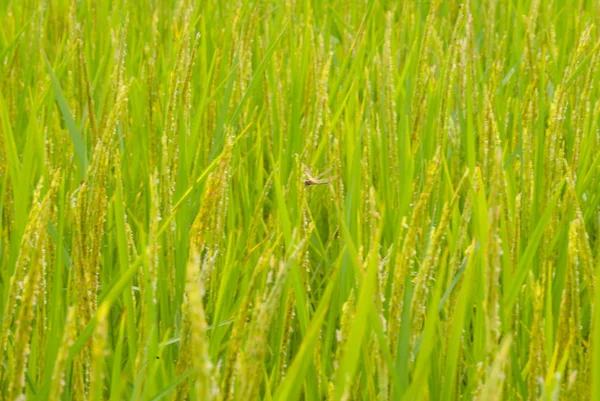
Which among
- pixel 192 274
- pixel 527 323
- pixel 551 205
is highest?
pixel 192 274

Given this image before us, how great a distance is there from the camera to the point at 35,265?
548 millimetres

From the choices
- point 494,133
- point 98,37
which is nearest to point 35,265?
point 494,133

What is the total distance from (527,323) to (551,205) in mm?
142

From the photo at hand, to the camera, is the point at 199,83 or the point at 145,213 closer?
the point at 145,213

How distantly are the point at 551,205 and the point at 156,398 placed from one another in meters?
0.48

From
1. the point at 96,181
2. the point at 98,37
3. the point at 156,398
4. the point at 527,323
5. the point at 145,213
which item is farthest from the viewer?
the point at 98,37

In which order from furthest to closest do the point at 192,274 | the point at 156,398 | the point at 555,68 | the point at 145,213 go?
the point at 555,68 < the point at 145,213 < the point at 156,398 < the point at 192,274

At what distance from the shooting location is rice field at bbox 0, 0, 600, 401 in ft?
2.12

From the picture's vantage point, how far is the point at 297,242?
0.92m

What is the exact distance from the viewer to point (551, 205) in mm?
945

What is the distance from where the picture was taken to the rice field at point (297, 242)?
646 mm

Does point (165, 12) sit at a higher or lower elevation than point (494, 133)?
higher

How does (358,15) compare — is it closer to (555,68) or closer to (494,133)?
(555,68)

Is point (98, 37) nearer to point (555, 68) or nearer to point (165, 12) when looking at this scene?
point (165, 12)
